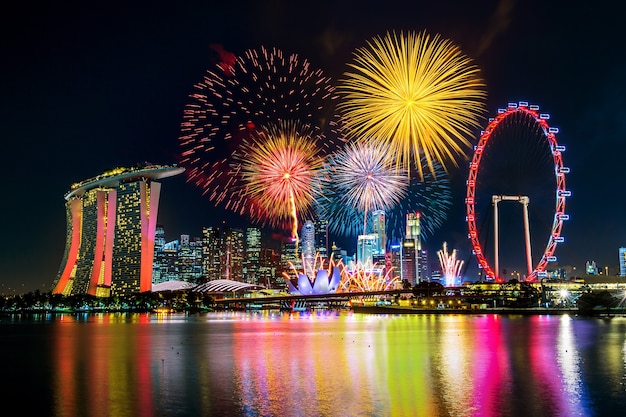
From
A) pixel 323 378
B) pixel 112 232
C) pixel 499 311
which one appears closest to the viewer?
pixel 323 378

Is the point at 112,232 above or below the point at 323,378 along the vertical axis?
above

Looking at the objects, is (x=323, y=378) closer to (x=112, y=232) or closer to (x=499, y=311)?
(x=499, y=311)

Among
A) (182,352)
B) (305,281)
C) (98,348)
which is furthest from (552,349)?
(305,281)

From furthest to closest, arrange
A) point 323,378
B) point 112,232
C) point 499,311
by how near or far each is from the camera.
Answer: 1. point 112,232
2. point 499,311
3. point 323,378

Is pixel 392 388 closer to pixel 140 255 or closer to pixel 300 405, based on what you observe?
pixel 300 405

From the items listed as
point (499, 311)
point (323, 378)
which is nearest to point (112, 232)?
point (499, 311)

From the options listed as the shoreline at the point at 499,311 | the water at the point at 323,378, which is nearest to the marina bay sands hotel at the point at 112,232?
the shoreline at the point at 499,311

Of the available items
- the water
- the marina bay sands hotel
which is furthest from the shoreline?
the water
